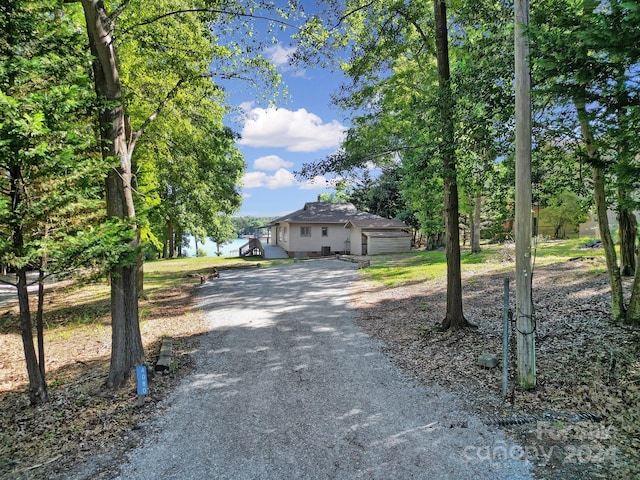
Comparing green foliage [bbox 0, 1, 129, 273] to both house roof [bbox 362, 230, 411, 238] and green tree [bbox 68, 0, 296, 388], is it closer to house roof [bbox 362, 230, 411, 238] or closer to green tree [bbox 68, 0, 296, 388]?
green tree [bbox 68, 0, 296, 388]

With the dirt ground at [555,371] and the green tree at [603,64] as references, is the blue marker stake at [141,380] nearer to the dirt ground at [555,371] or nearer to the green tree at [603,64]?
the dirt ground at [555,371]

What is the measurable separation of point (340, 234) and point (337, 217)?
1.53 m

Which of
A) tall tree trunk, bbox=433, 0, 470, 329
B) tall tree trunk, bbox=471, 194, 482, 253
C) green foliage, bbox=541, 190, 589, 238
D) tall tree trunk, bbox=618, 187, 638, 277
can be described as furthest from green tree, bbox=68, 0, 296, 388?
green foliage, bbox=541, 190, 589, 238

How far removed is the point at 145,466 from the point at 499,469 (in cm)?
371

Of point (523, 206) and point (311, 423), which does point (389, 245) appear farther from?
point (311, 423)

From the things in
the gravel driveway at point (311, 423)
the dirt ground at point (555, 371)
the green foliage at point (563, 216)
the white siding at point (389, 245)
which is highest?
the green foliage at point (563, 216)

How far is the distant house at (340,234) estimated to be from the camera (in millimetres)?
27984

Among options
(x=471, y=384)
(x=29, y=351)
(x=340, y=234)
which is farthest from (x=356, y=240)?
(x=29, y=351)

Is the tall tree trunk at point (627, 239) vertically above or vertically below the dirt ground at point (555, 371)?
above

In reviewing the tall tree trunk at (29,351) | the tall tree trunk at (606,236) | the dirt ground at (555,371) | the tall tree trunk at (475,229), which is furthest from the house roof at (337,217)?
the tall tree trunk at (29,351)

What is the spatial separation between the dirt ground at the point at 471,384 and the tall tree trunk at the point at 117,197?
0.58 m

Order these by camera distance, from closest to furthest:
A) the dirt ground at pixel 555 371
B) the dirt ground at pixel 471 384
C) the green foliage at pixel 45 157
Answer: the dirt ground at pixel 555 371 < the dirt ground at pixel 471 384 < the green foliage at pixel 45 157

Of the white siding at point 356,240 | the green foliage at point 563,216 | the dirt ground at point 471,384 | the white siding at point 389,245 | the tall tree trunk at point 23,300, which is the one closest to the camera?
the dirt ground at point 471,384

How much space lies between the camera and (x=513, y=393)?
15.4 feet
